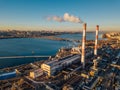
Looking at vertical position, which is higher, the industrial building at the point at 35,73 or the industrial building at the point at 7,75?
the industrial building at the point at 35,73

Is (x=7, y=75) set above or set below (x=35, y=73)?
below

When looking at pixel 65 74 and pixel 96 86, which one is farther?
pixel 65 74

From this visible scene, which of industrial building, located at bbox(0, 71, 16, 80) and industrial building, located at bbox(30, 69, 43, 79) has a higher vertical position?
industrial building, located at bbox(30, 69, 43, 79)

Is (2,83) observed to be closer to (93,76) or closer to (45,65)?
(45,65)

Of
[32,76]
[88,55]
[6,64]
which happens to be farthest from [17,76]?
[88,55]

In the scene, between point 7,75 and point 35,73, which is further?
point 7,75

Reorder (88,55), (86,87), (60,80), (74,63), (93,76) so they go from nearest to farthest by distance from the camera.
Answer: (86,87) → (60,80) → (93,76) → (74,63) → (88,55)

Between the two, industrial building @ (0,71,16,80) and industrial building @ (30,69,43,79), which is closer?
industrial building @ (30,69,43,79)

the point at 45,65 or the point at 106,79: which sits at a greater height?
the point at 45,65

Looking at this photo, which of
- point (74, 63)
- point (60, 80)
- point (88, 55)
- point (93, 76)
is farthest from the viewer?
point (88, 55)

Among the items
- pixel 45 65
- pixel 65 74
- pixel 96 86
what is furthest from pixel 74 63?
pixel 96 86

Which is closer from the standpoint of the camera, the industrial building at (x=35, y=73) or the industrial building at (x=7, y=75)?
the industrial building at (x=35, y=73)
